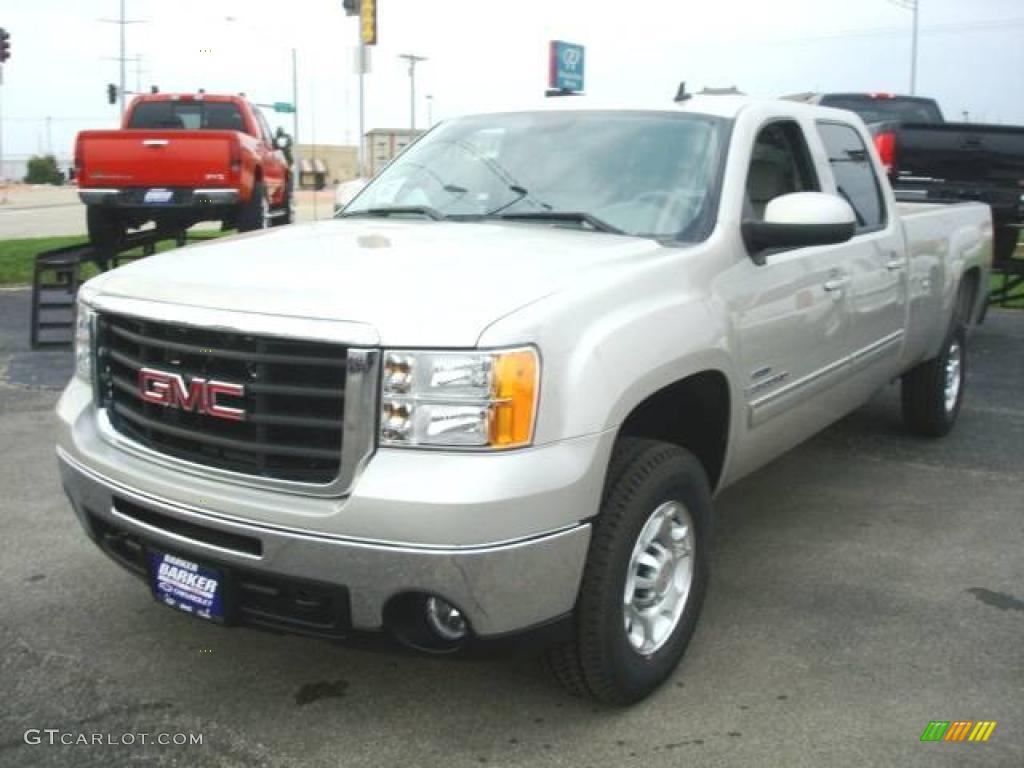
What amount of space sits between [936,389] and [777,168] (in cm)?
252

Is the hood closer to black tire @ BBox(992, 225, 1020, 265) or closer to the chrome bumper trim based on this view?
the chrome bumper trim

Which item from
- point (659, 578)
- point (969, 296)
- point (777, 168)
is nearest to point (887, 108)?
point (969, 296)

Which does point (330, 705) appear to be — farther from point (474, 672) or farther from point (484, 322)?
point (484, 322)

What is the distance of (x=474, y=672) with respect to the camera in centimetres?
→ 345

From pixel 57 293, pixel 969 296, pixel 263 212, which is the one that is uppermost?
pixel 263 212

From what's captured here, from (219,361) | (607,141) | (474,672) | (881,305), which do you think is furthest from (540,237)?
(881,305)

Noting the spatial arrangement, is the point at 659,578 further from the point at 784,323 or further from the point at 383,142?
the point at 383,142

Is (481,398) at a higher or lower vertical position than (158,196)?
lower

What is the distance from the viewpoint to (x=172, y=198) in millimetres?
11055

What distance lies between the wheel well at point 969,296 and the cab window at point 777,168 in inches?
89.4

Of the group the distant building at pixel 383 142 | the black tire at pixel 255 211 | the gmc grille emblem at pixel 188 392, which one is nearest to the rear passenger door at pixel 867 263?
the gmc grille emblem at pixel 188 392

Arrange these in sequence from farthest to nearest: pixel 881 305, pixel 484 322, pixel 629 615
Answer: pixel 881 305 < pixel 629 615 < pixel 484 322

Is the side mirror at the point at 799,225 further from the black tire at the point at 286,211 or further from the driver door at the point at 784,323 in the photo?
the black tire at the point at 286,211

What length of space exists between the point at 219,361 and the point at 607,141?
1868 millimetres
